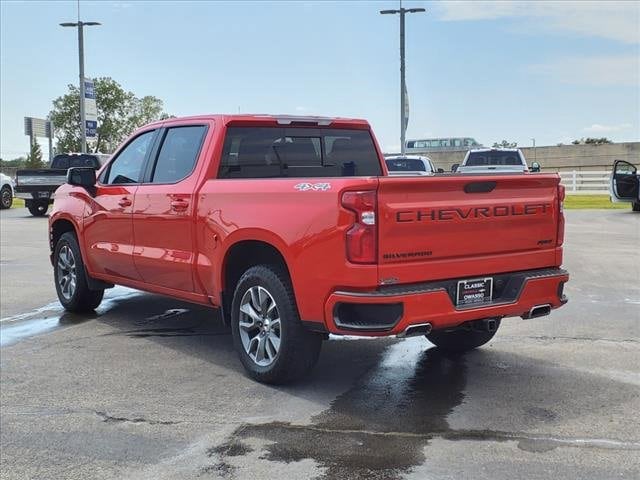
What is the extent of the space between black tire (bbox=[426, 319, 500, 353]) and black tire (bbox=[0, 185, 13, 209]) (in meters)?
25.0

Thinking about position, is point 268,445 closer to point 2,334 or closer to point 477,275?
point 477,275

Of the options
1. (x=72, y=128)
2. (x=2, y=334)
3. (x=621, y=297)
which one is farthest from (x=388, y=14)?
(x=72, y=128)

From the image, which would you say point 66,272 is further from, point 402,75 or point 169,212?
point 402,75

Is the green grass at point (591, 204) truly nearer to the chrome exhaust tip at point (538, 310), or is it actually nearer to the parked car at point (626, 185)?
the parked car at point (626, 185)

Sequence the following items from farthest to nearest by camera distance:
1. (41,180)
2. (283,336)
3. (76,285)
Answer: (41,180), (76,285), (283,336)

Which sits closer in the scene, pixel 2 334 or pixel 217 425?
pixel 217 425

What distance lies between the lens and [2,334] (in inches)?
277

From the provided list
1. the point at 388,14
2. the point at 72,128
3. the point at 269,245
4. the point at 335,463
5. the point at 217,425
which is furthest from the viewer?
the point at 72,128

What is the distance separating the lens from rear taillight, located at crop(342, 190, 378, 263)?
4.47 m

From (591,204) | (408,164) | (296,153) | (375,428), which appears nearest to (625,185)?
(408,164)

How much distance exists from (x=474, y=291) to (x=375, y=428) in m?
1.17

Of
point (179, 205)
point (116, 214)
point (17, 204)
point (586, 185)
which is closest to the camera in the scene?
point (179, 205)

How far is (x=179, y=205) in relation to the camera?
236 inches

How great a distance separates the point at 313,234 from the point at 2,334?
3893 mm
